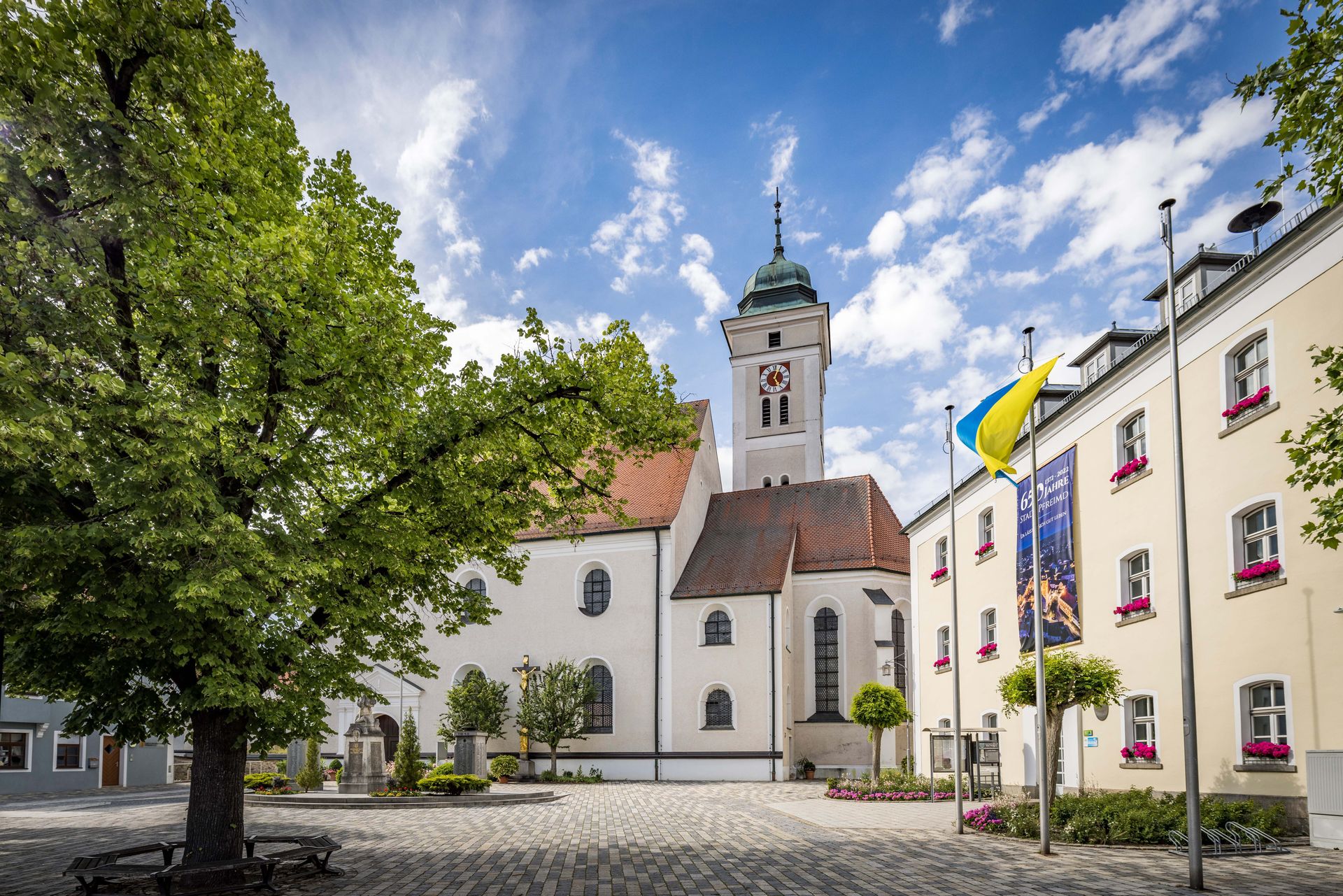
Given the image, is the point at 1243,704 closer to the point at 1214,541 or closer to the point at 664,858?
the point at 1214,541

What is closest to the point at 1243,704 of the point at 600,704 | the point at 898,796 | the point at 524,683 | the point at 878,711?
the point at 898,796

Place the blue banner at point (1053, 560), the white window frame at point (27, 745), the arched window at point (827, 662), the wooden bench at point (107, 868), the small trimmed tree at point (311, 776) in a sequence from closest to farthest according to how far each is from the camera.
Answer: the wooden bench at point (107, 868) → the blue banner at point (1053, 560) → the small trimmed tree at point (311, 776) → the white window frame at point (27, 745) → the arched window at point (827, 662)

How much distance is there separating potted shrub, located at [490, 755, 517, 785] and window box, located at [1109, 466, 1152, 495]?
74.7 feet

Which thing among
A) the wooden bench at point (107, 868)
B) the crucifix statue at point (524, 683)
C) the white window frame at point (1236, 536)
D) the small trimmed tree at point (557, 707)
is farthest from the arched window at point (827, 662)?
the wooden bench at point (107, 868)

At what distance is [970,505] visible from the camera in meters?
26.0

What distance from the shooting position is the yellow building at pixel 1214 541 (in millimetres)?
13336

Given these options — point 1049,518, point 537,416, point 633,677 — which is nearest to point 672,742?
point 633,677

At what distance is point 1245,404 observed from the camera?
48.3ft

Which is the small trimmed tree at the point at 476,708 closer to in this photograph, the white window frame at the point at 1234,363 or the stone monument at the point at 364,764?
the stone monument at the point at 364,764

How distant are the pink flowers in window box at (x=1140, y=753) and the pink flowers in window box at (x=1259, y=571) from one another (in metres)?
3.85

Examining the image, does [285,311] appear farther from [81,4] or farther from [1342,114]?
[1342,114]

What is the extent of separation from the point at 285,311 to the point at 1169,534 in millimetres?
14259

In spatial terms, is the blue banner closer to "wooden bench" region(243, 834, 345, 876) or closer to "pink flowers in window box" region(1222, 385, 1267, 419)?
"pink flowers in window box" region(1222, 385, 1267, 419)

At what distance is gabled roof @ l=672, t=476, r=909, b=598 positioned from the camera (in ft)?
122
